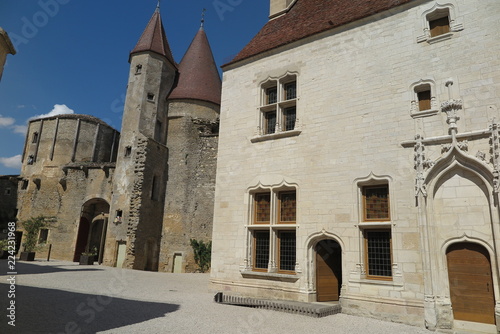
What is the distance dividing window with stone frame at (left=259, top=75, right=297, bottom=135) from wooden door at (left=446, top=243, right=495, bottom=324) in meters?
4.89

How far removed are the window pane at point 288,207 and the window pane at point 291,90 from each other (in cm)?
284

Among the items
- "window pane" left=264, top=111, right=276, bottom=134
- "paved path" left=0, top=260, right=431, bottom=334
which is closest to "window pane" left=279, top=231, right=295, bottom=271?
"paved path" left=0, top=260, right=431, bottom=334

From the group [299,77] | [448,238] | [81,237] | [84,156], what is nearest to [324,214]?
[448,238]

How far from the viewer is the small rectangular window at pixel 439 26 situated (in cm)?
745

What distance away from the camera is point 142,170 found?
17.0 meters

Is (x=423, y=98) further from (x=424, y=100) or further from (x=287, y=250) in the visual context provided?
(x=287, y=250)

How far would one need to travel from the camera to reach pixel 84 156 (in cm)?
2270

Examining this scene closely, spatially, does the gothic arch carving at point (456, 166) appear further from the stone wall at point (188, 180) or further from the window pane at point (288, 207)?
the stone wall at point (188, 180)

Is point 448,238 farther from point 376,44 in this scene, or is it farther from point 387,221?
point 376,44

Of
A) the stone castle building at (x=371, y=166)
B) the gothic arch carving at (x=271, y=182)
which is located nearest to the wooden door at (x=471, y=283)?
the stone castle building at (x=371, y=166)

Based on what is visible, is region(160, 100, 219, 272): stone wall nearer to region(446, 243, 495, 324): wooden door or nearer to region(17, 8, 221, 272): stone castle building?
region(17, 8, 221, 272): stone castle building

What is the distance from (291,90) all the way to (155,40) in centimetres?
1349

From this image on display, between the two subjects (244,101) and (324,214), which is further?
(244,101)

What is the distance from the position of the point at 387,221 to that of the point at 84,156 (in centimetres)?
2129
